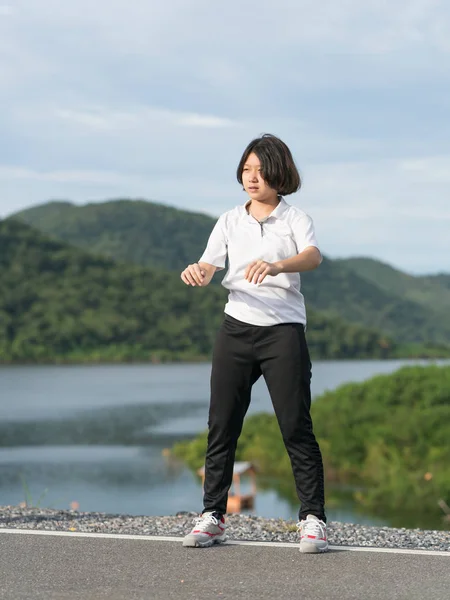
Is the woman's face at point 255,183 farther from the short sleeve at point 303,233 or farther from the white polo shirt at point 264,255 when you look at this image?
the short sleeve at point 303,233

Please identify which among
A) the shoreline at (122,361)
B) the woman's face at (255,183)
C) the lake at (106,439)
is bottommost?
the shoreline at (122,361)

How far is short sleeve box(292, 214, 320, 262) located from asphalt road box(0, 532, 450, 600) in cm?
154

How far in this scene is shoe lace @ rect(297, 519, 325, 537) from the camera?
17.5 feet

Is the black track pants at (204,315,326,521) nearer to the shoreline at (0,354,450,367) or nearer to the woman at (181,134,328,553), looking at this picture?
the woman at (181,134,328,553)

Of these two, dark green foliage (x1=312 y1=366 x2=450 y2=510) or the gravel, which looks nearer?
the gravel

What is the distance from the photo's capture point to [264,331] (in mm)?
5410

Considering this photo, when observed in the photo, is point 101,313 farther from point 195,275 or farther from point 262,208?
point 195,275

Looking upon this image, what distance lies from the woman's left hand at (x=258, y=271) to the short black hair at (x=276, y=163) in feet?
2.21

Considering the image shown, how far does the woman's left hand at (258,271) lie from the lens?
197 inches

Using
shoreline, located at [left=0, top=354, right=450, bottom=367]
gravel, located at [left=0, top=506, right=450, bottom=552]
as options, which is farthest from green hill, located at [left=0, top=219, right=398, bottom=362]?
gravel, located at [left=0, top=506, right=450, bottom=552]

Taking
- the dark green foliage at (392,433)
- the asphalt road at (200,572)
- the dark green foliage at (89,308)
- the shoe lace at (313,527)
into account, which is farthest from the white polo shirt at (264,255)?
the dark green foliage at (89,308)

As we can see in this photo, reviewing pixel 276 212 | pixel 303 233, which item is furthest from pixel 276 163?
pixel 303 233

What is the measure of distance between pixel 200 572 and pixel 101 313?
146014mm

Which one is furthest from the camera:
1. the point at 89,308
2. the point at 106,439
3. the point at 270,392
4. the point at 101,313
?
the point at 89,308
